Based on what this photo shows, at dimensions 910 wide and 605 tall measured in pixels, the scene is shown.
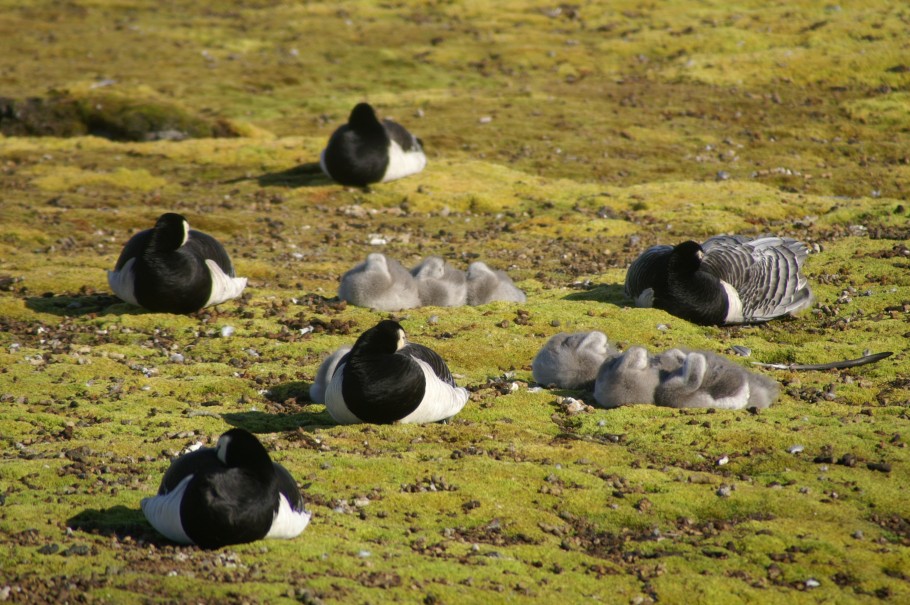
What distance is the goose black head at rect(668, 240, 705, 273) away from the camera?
→ 1828 centimetres

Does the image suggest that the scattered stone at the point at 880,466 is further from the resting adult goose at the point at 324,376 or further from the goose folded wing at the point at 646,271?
the goose folded wing at the point at 646,271

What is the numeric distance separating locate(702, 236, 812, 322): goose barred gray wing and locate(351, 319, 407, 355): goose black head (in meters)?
8.35

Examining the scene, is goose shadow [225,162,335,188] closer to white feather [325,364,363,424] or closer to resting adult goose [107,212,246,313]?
resting adult goose [107,212,246,313]

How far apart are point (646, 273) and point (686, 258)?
1006 mm

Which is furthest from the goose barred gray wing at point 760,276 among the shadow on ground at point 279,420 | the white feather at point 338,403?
the white feather at point 338,403

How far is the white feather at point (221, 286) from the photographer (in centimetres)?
1928

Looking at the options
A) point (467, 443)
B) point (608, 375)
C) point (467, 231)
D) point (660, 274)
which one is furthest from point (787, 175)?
point (467, 443)

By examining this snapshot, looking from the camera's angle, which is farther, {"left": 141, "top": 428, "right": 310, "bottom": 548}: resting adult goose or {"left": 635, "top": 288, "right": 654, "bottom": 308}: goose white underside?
{"left": 635, "top": 288, "right": 654, "bottom": 308}: goose white underside

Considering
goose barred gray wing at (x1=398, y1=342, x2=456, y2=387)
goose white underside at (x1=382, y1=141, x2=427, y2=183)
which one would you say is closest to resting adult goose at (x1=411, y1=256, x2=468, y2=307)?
goose barred gray wing at (x1=398, y1=342, x2=456, y2=387)

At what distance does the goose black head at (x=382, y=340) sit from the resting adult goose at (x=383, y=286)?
21.6ft

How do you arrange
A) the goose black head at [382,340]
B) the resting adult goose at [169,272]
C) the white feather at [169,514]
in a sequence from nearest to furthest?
the white feather at [169,514] < the goose black head at [382,340] < the resting adult goose at [169,272]

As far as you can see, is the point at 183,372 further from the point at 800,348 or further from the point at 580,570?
the point at 800,348

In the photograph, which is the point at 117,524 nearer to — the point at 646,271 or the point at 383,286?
the point at 383,286

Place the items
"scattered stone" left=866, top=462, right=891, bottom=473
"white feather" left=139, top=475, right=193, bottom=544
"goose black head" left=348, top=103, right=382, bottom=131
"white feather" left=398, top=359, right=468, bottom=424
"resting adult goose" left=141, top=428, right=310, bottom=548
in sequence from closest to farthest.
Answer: "resting adult goose" left=141, top=428, right=310, bottom=548
"white feather" left=139, top=475, right=193, bottom=544
"scattered stone" left=866, top=462, right=891, bottom=473
"white feather" left=398, top=359, right=468, bottom=424
"goose black head" left=348, top=103, right=382, bottom=131
